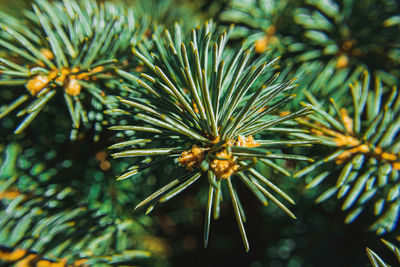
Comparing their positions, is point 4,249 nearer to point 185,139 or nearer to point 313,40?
point 185,139

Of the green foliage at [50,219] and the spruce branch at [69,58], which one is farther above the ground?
the spruce branch at [69,58]

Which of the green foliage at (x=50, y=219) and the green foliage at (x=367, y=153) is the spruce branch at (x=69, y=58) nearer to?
the green foliage at (x=50, y=219)

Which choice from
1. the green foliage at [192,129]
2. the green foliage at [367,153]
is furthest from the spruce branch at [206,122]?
the green foliage at [367,153]

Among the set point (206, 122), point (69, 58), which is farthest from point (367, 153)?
point (69, 58)

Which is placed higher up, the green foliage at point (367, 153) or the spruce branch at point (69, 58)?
the spruce branch at point (69, 58)

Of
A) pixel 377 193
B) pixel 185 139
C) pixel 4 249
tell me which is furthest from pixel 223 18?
pixel 4 249

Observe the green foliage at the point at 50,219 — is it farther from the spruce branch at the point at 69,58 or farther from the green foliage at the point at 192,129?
the spruce branch at the point at 69,58

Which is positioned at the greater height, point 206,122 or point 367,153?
point 206,122

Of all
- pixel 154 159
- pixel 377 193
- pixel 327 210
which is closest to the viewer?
pixel 154 159

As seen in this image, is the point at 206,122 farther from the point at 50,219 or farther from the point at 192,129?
the point at 50,219

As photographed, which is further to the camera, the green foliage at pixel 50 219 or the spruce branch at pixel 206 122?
the green foliage at pixel 50 219

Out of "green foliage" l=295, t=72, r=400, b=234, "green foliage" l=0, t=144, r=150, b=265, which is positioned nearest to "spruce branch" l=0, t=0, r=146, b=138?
"green foliage" l=0, t=144, r=150, b=265
